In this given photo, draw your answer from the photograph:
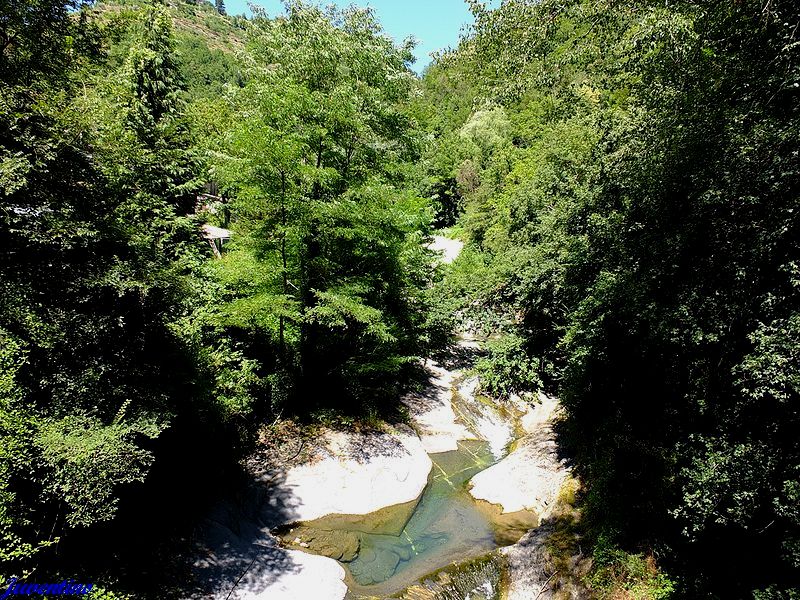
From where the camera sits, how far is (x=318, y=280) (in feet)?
37.4

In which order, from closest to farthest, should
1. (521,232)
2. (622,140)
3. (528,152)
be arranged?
(622,140), (521,232), (528,152)

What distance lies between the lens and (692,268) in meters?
6.18

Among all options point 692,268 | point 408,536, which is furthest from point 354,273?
point 692,268

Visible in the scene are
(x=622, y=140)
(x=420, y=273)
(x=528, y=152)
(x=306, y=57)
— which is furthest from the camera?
(x=528, y=152)

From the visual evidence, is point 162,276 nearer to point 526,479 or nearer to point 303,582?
point 303,582

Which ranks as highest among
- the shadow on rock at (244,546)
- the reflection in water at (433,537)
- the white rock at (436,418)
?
the white rock at (436,418)

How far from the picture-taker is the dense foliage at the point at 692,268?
5.02 m

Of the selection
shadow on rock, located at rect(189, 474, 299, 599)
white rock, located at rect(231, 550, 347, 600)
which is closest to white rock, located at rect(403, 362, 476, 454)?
shadow on rock, located at rect(189, 474, 299, 599)

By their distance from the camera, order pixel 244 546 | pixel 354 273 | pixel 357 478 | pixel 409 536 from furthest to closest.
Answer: pixel 354 273, pixel 357 478, pixel 409 536, pixel 244 546

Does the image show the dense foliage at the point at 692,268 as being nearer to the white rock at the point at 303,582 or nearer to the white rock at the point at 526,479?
the white rock at the point at 526,479

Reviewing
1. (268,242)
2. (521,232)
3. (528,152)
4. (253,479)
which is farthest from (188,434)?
(528,152)

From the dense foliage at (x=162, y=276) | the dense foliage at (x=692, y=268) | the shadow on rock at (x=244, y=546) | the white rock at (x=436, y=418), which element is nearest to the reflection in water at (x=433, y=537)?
the white rock at (x=436, y=418)

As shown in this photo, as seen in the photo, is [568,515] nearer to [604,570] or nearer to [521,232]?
[604,570]

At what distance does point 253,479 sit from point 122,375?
509 centimetres
